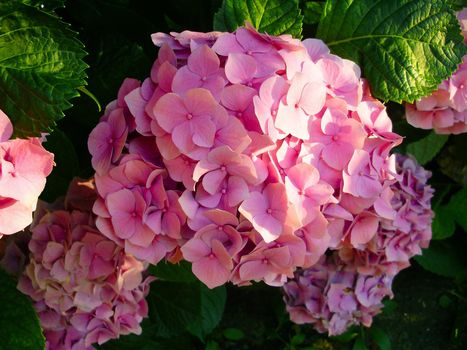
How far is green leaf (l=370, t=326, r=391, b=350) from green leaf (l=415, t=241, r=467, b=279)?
0.84 feet

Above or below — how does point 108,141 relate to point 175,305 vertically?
above

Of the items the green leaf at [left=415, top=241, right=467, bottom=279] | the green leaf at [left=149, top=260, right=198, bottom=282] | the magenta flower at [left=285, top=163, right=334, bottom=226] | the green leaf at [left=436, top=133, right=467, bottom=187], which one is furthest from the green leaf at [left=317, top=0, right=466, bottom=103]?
the green leaf at [left=415, top=241, right=467, bottom=279]

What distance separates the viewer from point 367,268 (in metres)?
1.70

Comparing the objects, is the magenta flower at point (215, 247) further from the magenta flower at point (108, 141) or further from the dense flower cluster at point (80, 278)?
the dense flower cluster at point (80, 278)

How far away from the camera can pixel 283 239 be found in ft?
3.27

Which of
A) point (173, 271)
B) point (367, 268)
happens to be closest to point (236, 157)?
point (173, 271)

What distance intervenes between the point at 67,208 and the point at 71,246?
0.07 meters

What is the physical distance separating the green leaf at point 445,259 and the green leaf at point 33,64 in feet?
5.44

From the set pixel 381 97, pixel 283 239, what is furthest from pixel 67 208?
pixel 381 97

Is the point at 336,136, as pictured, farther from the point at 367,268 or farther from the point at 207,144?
the point at 367,268

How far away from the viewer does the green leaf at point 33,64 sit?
3.19 ft

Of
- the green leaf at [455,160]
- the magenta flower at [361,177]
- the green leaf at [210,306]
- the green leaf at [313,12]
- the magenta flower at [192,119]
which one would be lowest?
the green leaf at [210,306]

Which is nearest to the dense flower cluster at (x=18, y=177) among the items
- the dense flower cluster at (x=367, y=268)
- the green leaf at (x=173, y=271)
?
the green leaf at (x=173, y=271)

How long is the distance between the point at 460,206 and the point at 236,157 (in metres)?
1.39
